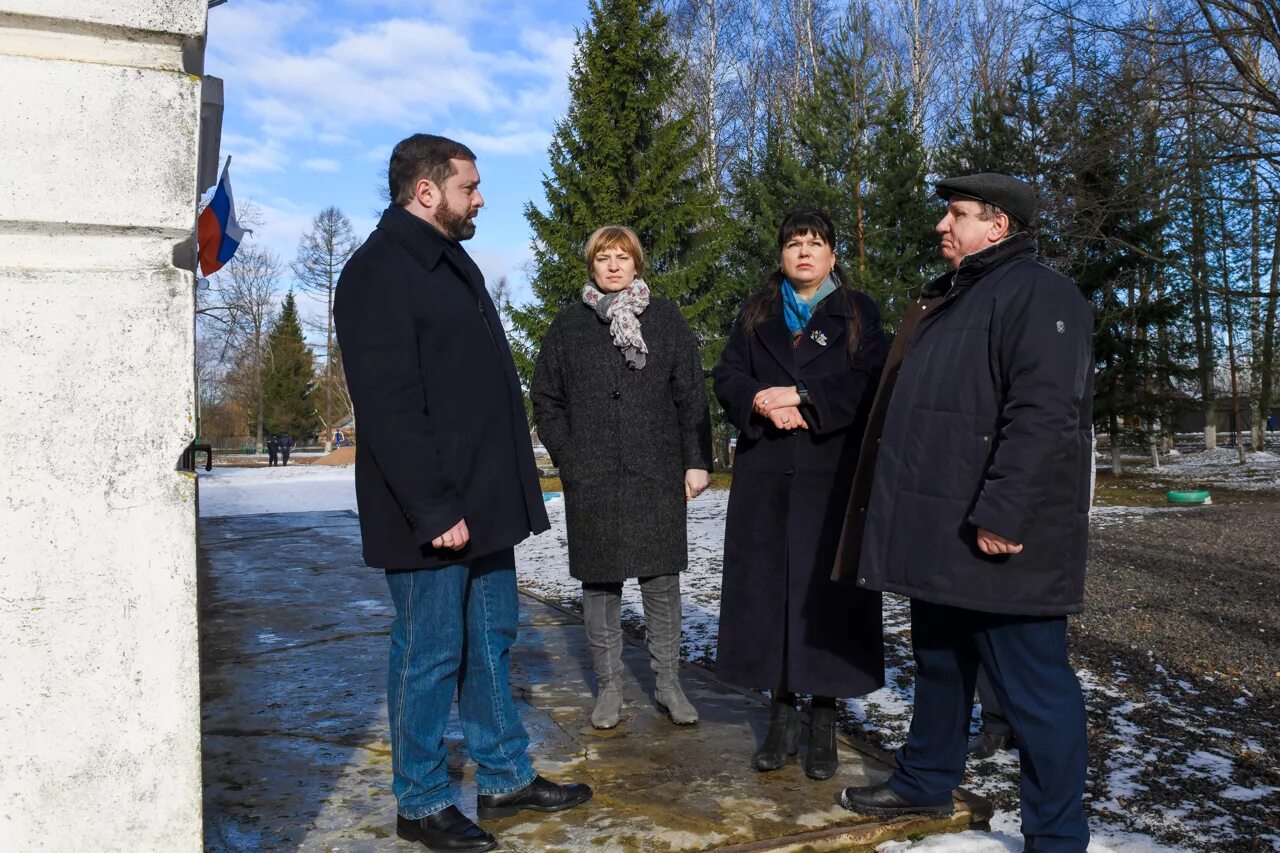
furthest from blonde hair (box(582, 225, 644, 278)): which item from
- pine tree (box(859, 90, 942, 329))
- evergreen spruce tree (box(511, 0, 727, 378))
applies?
pine tree (box(859, 90, 942, 329))

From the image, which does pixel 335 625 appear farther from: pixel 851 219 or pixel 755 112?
pixel 755 112

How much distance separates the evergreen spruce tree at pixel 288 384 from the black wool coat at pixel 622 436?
51251 mm

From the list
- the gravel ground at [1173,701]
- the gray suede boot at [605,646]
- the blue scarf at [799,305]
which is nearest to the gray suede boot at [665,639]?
the gray suede boot at [605,646]

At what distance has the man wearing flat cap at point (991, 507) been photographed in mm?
2471

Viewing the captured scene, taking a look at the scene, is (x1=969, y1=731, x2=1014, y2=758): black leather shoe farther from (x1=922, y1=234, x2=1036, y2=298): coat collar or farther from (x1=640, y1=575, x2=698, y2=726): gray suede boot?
(x1=922, y1=234, x2=1036, y2=298): coat collar

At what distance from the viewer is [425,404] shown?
105 inches

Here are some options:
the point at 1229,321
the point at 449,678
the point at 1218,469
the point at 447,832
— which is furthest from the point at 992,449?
the point at 1218,469

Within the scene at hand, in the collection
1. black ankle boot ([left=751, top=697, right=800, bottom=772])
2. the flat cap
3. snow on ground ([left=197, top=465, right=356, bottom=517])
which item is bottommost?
snow on ground ([left=197, top=465, right=356, bottom=517])

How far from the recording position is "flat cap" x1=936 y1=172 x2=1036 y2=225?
273cm

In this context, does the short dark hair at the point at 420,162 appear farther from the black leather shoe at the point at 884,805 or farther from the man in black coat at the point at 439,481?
the black leather shoe at the point at 884,805

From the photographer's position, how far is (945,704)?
9.29ft

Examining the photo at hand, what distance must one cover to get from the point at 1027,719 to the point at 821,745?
0.77 m

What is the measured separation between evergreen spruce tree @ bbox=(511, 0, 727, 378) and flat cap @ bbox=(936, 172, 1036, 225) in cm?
1777

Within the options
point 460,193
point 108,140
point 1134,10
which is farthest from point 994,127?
point 108,140
